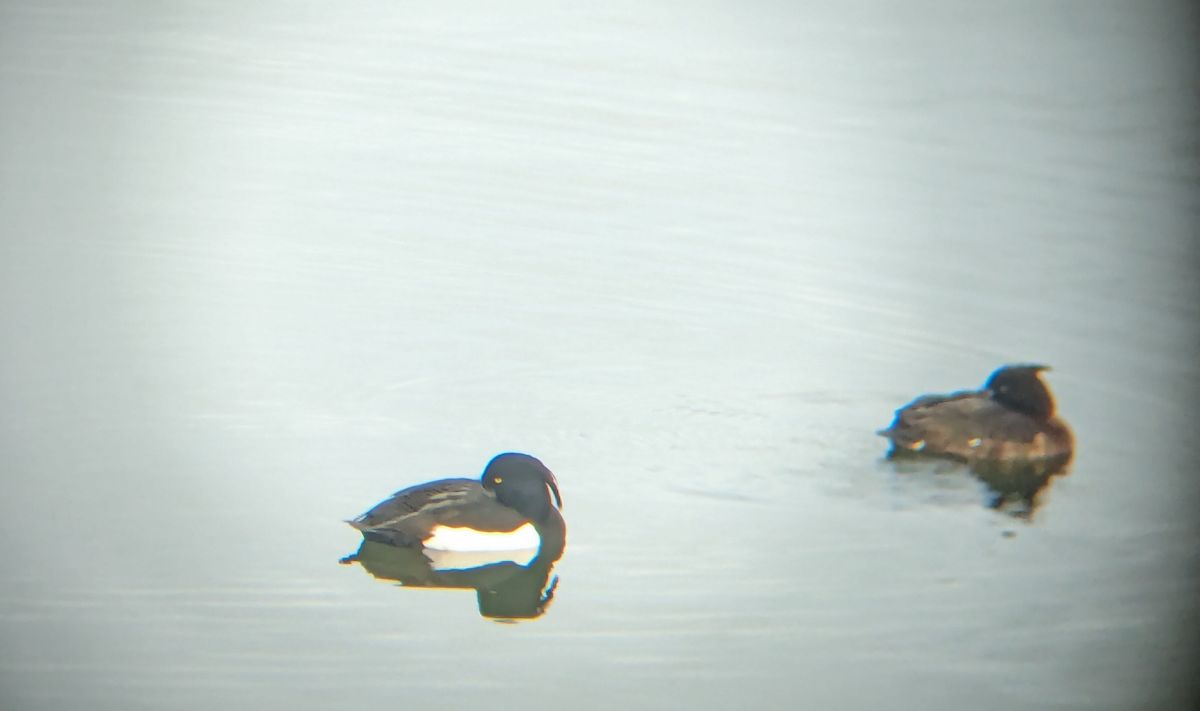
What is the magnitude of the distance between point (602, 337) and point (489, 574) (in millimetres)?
2567

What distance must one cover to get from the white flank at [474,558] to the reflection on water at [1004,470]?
195cm

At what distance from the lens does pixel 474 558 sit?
660 cm

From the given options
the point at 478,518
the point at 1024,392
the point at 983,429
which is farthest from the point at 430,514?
the point at 1024,392

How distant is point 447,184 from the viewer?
1095 cm

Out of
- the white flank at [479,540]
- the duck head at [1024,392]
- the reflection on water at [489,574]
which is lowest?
the reflection on water at [489,574]

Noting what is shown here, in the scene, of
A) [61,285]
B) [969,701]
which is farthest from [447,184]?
[969,701]

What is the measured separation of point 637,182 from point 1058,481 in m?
4.52

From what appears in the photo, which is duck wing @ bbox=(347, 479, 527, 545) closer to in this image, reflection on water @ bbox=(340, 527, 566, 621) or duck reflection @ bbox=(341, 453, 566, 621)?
duck reflection @ bbox=(341, 453, 566, 621)

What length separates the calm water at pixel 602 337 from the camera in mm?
5926

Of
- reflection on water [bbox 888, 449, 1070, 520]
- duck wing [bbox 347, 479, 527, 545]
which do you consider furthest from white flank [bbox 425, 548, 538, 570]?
reflection on water [bbox 888, 449, 1070, 520]

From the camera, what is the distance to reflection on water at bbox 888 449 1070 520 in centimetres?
726

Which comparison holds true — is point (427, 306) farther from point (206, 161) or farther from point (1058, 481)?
point (1058, 481)

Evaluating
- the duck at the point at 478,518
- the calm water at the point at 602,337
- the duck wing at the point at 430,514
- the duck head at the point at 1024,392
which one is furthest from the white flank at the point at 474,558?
the duck head at the point at 1024,392

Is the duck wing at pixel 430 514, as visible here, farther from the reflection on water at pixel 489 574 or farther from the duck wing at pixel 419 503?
the reflection on water at pixel 489 574
